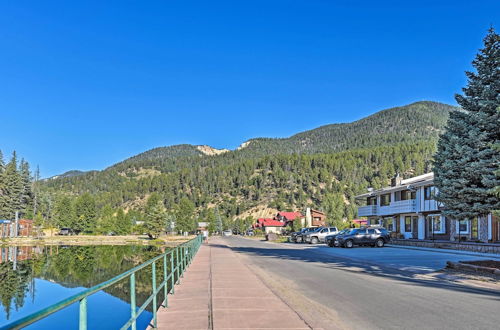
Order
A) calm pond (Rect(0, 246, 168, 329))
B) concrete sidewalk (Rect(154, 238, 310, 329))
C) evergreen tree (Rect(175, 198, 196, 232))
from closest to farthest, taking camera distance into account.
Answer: concrete sidewalk (Rect(154, 238, 310, 329)), calm pond (Rect(0, 246, 168, 329)), evergreen tree (Rect(175, 198, 196, 232))

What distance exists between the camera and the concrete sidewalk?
7633 mm

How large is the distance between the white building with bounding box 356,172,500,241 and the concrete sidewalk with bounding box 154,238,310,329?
25.3m

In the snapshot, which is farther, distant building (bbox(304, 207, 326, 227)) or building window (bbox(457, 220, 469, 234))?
distant building (bbox(304, 207, 326, 227))

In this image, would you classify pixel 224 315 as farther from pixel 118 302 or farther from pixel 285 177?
pixel 285 177

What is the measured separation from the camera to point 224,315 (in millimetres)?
8359

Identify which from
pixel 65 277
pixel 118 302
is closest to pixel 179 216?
pixel 65 277

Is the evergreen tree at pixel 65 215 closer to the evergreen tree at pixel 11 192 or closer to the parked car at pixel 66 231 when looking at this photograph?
the parked car at pixel 66 231

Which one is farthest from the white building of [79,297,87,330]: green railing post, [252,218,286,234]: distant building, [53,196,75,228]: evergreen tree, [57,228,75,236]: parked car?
[252,218,286,234]: distant building

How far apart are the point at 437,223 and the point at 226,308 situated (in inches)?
Answer: 1473

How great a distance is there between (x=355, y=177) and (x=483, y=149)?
15811 cm

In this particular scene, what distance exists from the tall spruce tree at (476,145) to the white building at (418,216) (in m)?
12.4

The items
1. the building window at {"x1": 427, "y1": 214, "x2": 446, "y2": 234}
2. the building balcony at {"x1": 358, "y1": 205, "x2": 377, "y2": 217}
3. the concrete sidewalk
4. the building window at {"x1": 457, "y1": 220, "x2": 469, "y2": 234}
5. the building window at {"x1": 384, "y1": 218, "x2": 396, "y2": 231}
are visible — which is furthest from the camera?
the building balcony at {"x1": 358, "y1": 205, "x2": 377, "y2": 217}

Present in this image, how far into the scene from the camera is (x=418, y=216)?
4494 cm

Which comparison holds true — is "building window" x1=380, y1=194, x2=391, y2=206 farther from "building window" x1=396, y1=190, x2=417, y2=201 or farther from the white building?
"building window" x1=396, y1=190, x2=417, y2=201
